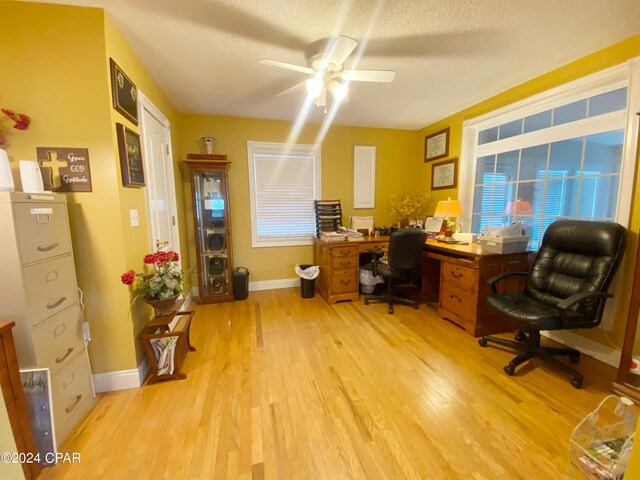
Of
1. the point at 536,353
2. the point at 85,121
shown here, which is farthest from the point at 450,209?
the point at 85,121

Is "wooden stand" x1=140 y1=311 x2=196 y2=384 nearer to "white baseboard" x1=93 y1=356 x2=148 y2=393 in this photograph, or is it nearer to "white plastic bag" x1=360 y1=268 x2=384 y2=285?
"white baseboard" x1=93 y1=356 x2=148 y2=393

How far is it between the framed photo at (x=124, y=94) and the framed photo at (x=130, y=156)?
11 cm

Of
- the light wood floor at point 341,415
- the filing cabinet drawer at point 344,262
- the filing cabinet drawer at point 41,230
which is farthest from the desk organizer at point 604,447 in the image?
the filing cabinet drawer at point 41,230

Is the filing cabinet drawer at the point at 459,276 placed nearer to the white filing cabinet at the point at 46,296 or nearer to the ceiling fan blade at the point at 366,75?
the ceiling fan blade at the point at 366,75

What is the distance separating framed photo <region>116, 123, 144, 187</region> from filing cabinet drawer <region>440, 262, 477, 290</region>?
2838 millimetres

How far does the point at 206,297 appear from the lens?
3.38m

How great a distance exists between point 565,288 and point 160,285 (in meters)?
3.01

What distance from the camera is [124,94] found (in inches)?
69.5

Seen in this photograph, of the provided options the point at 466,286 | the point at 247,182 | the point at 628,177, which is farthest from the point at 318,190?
the point at 628,177

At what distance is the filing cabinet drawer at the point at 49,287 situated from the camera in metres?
1.28

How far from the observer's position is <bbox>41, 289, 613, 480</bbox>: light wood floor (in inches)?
50.0

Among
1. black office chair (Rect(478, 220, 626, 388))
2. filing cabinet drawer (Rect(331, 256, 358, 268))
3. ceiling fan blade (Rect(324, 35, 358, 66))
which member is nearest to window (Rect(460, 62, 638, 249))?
black office chair (Rect(478, 220, 626, 388))

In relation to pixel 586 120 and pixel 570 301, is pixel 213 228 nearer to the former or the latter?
pixel 570 301

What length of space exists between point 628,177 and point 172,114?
4.22 meters
